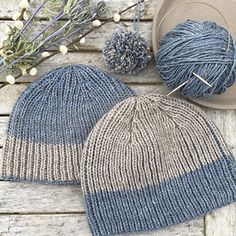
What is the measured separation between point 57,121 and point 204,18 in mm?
406

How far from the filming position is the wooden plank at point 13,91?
107 centimetres

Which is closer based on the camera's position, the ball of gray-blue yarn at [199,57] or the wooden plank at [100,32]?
the ball of gray-blue yarn at [199,57]

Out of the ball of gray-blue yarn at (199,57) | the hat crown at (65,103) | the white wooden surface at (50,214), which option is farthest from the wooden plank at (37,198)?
the ball of gray-blue yarn at (199,57)

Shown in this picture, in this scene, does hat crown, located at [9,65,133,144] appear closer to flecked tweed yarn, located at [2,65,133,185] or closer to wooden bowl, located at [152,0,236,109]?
flecked tweed yarn, located at [2,65,133,185]

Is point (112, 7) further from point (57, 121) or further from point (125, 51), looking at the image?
point (57, 121)

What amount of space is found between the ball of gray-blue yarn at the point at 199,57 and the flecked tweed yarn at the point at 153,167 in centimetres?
9

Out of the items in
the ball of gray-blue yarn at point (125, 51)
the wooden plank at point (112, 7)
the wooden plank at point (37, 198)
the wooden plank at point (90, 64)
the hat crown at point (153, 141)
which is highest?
the wooden plank at point (112, 7)

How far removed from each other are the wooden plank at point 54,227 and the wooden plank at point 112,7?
465mm

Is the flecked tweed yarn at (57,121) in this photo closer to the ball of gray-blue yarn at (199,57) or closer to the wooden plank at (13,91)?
the wooden plank at (13,91)

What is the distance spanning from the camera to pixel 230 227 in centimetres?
106

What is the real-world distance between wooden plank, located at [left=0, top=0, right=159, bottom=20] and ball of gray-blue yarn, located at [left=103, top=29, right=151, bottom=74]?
0.08 m

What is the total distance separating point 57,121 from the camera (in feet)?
3.49

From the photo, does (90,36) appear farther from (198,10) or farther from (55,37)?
(198,10)

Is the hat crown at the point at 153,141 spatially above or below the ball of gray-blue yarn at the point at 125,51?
below
